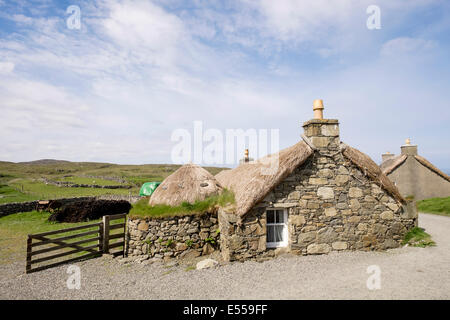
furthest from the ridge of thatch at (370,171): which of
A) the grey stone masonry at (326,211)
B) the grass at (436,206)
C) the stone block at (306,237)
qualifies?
the grass at (436,206)

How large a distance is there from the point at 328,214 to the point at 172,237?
5.75 m

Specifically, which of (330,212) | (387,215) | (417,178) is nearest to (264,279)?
(330,212)

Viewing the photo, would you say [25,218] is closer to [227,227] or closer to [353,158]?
[227,227]

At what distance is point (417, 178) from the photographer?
21797mm

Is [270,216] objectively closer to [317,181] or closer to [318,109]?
[317,181]

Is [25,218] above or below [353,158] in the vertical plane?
below

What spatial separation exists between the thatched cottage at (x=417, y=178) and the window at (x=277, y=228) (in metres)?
16.7

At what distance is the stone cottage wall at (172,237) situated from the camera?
9.74 metres

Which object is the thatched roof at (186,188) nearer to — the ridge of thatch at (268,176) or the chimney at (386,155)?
the ridge of thatch at (268,176)

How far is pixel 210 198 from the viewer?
34.4ft

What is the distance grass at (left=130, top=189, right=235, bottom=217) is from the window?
152cm

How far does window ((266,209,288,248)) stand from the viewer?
9398 millimetres
